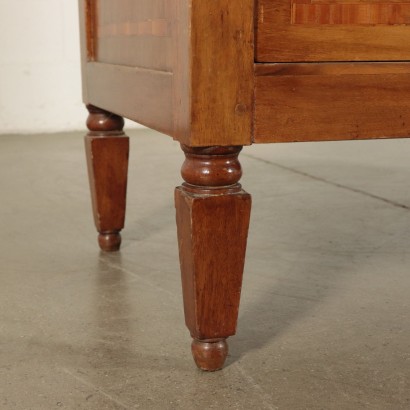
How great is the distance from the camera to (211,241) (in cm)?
92

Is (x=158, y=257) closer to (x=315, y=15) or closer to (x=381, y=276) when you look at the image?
(x=381, y=276)

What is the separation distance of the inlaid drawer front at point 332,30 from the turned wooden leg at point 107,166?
0.68 m

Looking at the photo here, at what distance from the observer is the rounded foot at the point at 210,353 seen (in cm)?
98

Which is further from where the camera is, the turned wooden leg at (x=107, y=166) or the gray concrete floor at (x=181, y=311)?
the turned wooden leg at (x=107, y=166)

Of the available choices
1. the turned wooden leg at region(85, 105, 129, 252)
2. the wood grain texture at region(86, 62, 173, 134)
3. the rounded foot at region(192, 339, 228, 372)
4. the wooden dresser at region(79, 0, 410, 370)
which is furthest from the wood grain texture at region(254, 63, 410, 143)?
the turned wooden leg at region(85, 105, 129, 252)

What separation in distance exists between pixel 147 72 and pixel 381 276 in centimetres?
63

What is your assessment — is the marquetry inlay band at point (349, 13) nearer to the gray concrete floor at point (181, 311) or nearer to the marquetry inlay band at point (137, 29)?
the marquetry inlay band at point (137, 29)

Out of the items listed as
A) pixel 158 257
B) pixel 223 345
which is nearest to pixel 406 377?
pixel 223 345

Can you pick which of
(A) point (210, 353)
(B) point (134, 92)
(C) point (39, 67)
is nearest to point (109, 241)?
(B) point (134, 92)

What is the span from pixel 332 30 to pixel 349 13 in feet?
0.10

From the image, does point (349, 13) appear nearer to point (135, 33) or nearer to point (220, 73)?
point (220, 73)

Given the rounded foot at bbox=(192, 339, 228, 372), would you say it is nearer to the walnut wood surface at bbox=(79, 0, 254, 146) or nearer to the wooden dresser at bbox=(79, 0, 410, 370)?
the wooden dresser at bbox=(79, 0, 410, 370)

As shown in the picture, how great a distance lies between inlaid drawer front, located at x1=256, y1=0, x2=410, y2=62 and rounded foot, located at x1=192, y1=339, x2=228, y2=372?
36cm

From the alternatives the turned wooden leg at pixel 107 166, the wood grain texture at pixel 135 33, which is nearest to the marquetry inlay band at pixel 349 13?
the wood grain texture at pixel 135 33
